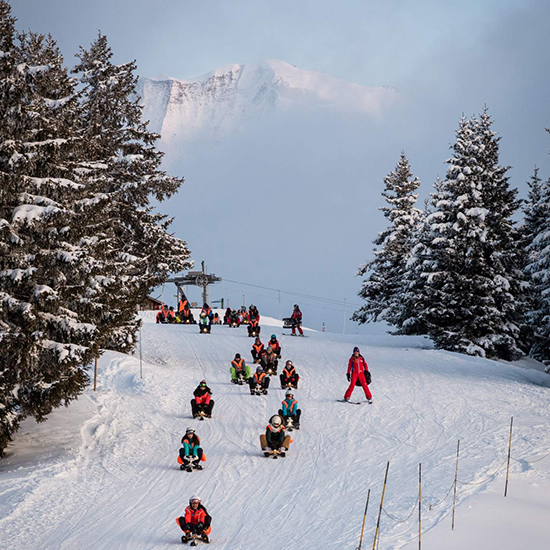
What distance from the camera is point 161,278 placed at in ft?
77.7

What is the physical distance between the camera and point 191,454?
42.7 feet

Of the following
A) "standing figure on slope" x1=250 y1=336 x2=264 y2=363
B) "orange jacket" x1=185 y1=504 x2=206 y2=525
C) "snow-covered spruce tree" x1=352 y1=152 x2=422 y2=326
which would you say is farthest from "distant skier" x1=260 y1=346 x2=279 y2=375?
"snow-covered spruce tree" x1=352 y1=152 x2=422 y2=326

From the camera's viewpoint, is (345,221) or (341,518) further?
(345,221)

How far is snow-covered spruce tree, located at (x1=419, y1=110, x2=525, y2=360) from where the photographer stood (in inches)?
1056

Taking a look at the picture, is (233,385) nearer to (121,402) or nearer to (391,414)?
(121,402)

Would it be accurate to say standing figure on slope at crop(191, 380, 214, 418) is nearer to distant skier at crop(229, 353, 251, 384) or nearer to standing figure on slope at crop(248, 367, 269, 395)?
standing figure on slope at crop(248, 367, 269, 395)

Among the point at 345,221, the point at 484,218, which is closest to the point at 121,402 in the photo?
the point at 484,218

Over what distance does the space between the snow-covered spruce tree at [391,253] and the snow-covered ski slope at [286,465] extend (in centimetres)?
1273

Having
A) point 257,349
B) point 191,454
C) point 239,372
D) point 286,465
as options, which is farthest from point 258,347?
point 191,454

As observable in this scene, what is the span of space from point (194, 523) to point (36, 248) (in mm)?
6615

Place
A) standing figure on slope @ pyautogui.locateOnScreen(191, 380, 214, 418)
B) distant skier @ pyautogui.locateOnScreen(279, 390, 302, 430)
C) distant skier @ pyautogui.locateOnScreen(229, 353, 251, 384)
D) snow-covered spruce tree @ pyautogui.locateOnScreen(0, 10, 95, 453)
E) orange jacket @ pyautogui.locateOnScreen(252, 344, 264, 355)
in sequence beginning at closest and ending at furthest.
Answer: snow-covered spruce tree @ pyautogui.locateOnScreen(0, 10, 95, 453)
distant skier @ pyautogui.locateOnScreen(279, 390, 302, 430)
standing figure on slope @ pyautogui.locateOnScreen(191, 380, 214, 418)
distant skier @ pyautogui.locateOnScreen(229, 353, 251, 384)
orange jacket @ pyautogui.locateOnScreen(252, 344, 264, 355)

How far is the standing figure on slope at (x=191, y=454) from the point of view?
512 inches

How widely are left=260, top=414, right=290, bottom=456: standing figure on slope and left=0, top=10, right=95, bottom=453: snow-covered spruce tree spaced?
4211 mm

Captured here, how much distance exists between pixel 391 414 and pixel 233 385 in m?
5.86
